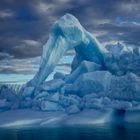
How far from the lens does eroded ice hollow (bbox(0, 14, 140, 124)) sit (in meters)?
21.5

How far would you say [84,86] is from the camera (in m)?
23.4

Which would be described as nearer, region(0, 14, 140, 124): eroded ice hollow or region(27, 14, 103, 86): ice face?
region(0, 14, 140, 124): eroded ice hollow

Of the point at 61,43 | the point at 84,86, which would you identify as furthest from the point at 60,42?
the point at 84,86

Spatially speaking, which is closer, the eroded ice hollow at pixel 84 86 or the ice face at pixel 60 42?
the eroded ice hollow at pixel 84 86

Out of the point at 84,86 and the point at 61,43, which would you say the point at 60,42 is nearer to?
the point at 61,43

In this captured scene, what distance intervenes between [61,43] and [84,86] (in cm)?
402

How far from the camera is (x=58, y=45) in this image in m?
25.7

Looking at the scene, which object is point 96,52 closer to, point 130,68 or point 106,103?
point 130,68

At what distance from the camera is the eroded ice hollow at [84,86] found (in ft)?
70.5

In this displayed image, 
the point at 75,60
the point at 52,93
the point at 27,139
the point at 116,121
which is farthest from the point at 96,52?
the point at 27,139

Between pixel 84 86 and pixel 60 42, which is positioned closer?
pixel 84 86

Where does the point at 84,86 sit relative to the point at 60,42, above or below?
below

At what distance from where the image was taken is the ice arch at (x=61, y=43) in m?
25.4

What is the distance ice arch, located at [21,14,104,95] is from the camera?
2536 cm
